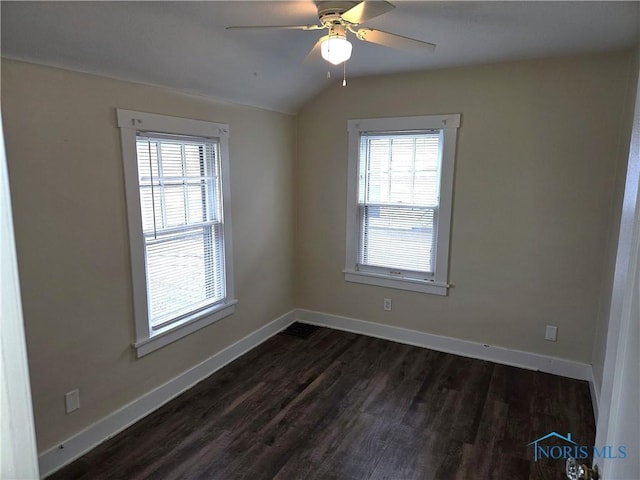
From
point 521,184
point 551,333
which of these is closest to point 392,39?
point 521,184

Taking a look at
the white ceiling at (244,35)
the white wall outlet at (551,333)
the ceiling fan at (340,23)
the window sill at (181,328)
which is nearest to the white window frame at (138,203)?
the window sill at (181,328)

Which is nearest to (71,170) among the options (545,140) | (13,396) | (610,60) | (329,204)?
(13,396)

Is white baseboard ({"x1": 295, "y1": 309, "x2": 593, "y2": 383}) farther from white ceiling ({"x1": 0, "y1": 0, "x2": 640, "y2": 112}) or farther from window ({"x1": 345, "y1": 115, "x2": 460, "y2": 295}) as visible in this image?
white ceiling ({"x1": 0, "y1": 0, "x2": 640, "y2": 112})

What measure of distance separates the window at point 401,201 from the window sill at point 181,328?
1356 mm

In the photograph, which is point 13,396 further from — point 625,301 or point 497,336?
point 497,336

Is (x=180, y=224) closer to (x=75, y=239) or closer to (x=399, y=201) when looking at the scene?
(x=75, y=239)

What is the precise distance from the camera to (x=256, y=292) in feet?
12.5

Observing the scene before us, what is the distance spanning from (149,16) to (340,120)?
83.2 inches

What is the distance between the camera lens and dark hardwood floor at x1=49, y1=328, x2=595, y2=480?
229cm

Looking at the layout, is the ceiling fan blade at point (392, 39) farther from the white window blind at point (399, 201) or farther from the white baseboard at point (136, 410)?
the white baseboard at point (136, 410)

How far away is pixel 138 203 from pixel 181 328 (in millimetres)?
987

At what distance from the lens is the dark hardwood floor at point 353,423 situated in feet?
7.50

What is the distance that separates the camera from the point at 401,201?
148 inches

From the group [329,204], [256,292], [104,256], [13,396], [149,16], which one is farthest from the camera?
[329,204]
